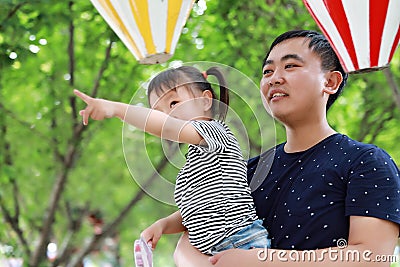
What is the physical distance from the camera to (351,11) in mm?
1136

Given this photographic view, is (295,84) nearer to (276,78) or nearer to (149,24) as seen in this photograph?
(276,78)

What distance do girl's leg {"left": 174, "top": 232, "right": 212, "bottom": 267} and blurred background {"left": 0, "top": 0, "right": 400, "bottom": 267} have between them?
1.67 metres

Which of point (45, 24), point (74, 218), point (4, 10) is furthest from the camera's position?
point (74, 218)

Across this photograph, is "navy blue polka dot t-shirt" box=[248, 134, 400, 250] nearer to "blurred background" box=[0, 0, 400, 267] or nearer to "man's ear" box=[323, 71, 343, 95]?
"man's ear" box=[323, 71, 343, 95]

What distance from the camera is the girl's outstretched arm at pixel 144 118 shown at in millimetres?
1044

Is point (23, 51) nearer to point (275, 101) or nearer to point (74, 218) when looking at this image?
point (275, 101)

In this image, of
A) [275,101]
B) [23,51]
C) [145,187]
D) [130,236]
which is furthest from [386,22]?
[130,236]

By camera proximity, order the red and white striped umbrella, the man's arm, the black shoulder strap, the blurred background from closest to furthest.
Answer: the man's arm
the red and white striped umbrella
the black shoulder strap
the blurred background

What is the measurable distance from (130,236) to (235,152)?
439cm

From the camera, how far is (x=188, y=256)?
1212 mm

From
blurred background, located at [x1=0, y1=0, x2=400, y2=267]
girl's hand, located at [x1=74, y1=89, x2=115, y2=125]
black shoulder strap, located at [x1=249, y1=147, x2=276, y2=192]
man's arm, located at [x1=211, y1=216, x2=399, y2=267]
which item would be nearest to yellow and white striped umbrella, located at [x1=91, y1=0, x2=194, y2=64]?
girl's hand, located at [x1=74, y1=89, x2=115, y2=125]

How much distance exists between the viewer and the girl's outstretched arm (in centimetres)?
104

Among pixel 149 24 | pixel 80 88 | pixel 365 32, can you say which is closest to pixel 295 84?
pixel 365 32

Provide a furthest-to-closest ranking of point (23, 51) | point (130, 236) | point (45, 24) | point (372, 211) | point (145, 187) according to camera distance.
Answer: point (130, 236)
point (45, 24)
point (23, 51)
point (145, 187)
point (372, 211)
